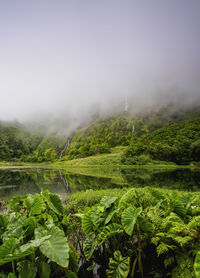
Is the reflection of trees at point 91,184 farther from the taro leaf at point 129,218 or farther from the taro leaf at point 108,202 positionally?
the taro leaf at point 129,218

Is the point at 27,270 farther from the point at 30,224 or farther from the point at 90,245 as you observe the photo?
the point at 90,245

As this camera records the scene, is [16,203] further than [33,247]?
Yes

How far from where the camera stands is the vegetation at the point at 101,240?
2.40 m

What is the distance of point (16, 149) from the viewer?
173375mm

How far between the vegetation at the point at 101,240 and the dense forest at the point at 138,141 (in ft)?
199

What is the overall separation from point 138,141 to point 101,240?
323 ft

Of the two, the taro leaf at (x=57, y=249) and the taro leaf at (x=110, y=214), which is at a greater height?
the taro leaf at (x=57, y=249)

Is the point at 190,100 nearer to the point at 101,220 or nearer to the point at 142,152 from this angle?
the point at 142,152

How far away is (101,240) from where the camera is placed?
11.5 ft

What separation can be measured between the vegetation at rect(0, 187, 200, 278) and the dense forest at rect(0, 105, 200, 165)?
60671 mm

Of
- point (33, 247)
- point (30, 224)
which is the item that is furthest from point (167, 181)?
point (33, 247)

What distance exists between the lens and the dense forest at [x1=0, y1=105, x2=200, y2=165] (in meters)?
73.0

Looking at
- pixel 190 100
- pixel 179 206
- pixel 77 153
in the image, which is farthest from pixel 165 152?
pixel 190 100

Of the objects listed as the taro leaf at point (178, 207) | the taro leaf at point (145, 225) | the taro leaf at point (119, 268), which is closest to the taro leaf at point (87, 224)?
the taro leaf at point (119, 268)
